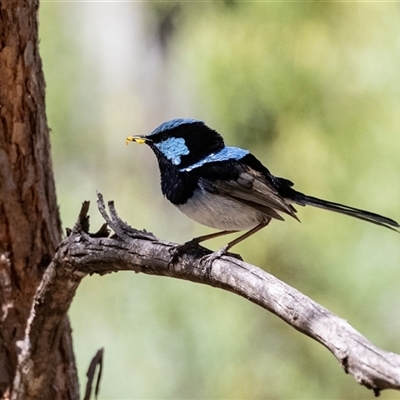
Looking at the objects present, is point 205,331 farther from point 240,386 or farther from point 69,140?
point 69,140

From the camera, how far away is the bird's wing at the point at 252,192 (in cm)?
136

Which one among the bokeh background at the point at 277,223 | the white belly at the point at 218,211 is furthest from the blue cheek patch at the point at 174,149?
the bokeh background at the point at 277,223

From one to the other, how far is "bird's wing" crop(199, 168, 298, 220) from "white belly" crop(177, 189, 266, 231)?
2 centimetres

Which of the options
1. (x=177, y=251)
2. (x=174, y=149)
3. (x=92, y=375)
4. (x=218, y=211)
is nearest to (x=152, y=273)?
(x=177, y=251)

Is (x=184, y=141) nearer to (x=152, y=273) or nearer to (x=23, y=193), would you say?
(x=152, y=273)

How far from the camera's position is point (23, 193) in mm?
1594

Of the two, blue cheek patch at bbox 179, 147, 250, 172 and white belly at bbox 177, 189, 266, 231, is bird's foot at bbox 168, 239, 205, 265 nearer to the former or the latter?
white belly at bbox 177, 189, 266, 231

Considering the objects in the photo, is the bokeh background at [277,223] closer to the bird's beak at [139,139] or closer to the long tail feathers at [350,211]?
the long tail feathers at [350,211]

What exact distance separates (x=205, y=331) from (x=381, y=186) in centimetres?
81

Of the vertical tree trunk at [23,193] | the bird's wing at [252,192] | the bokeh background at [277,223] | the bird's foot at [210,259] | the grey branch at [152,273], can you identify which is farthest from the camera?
the bokeh background at [277,223]

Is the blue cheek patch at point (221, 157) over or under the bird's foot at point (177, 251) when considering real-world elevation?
over

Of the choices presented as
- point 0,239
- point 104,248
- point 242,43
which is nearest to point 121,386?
point 0,239

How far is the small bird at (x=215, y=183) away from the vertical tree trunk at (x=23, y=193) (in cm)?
32

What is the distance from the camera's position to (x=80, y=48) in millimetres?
2746
